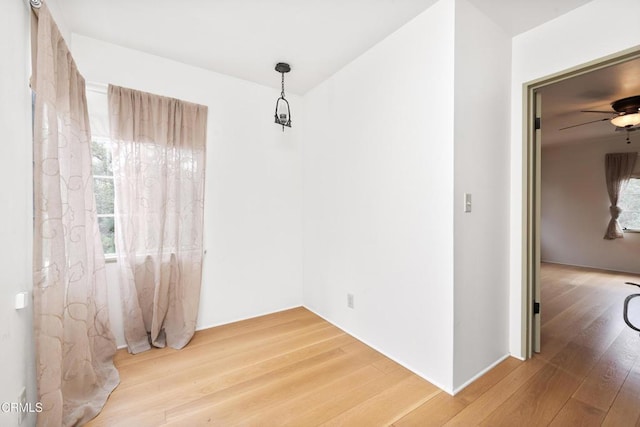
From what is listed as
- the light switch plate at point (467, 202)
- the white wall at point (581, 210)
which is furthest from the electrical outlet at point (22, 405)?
the white wall at point (581, 210)

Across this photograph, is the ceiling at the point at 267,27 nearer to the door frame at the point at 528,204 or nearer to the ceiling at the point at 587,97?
the ceiling at the point at 587,97

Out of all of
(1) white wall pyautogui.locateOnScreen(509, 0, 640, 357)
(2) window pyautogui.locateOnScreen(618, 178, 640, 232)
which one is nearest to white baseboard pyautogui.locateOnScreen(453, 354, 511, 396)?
(1) white wall pyautogui.locateOnScreen(509, 0, 640, 357)

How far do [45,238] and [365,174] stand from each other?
217 centimetres

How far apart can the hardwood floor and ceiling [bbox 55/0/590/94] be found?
2.61m

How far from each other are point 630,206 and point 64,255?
855cm

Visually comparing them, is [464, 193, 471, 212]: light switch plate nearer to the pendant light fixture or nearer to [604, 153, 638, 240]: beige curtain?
the pendant light fixture

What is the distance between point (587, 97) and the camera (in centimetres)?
322

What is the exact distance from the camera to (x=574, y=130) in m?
4.75

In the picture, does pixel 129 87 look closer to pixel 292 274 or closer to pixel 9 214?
pixel 9 214

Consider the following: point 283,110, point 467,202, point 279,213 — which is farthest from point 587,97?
point 279,213

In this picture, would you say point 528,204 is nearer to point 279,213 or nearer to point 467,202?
point 467,202

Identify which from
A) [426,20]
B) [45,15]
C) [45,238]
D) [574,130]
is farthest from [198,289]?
[574,130]

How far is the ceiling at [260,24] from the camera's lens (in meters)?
1.81

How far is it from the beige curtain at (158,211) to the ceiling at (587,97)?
3.16 metres
